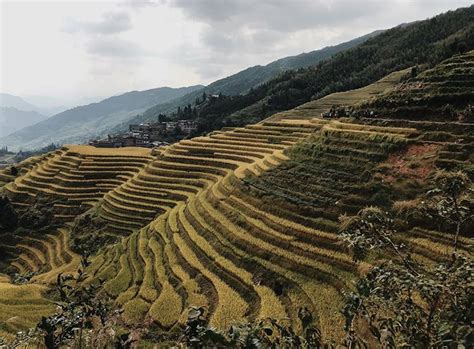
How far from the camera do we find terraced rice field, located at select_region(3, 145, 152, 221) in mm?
54281

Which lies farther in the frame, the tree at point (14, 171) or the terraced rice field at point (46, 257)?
the tree at point (14, 171)

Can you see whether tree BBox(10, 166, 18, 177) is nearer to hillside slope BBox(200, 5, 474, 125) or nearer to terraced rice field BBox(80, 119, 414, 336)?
terraced rice field BBox(80, 119, 414, 336)

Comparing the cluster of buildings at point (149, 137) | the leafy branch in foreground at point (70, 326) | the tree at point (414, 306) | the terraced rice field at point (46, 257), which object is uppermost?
the tree at point (414, 306)

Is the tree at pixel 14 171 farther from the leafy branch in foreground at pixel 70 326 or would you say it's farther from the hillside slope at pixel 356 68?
the leafy branch in foreground at pixel 70 326

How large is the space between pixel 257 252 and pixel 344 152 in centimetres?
1071

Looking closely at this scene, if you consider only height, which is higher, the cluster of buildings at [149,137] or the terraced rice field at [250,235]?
the terraced rice field at [250,235]

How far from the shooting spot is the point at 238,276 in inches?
971

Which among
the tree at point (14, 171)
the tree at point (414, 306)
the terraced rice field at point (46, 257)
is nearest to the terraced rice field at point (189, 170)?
the terraced rice field at point (46, 257)

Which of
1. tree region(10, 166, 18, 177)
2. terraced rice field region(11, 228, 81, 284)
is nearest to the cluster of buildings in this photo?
tree region(10, 166, 18, 177)

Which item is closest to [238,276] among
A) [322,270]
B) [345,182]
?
[322,270]

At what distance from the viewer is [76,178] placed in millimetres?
59094

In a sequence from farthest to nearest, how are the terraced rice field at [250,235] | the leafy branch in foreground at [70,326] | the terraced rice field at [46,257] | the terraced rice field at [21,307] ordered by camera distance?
the terraced rice field at [46,257]
the terraced rice field at [21,307]
the terraced rice field at [250,235]
the leafy branch in foreground at [70,326]

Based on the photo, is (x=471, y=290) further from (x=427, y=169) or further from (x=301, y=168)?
(x=301, y=168)

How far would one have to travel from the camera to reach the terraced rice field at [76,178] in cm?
5428
